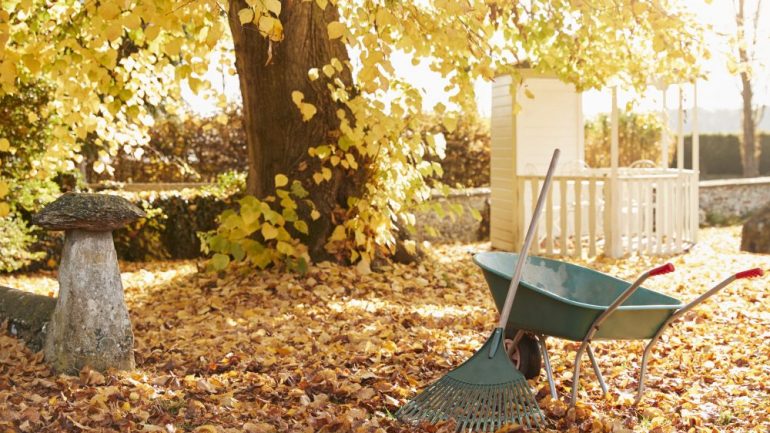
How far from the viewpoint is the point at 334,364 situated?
4273 mm

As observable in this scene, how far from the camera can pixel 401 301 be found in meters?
6.20

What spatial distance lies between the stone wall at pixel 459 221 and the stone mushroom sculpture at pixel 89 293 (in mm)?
7228

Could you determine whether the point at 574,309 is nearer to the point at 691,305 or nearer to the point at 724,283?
the point at 691,305

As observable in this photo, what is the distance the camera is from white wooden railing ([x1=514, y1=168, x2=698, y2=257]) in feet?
30.6

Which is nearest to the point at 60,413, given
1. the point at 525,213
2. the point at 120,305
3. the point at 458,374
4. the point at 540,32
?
the point at 120,305

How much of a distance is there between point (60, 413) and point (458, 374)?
5.03 ft

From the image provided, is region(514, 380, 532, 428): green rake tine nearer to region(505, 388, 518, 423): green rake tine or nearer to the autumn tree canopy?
region(505, 388, 518, 423): green rake tine

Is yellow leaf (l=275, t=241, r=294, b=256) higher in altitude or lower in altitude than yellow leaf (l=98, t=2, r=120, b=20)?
lower

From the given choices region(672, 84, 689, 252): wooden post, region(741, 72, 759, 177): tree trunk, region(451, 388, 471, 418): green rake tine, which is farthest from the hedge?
region(741, 72, 759, 177): tree trunk

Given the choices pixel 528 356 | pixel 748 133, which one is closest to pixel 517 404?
pixel 528 356

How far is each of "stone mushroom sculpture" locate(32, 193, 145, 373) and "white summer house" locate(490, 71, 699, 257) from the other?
5.68 m

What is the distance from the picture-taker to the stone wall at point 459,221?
1127 centimetres

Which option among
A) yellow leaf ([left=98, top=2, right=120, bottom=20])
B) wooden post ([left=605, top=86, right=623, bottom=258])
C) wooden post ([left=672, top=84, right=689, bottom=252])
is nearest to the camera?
yellow leaf ([left=98, top=2, right=120, bottom=20])

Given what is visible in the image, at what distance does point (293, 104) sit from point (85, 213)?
2.85 meters
